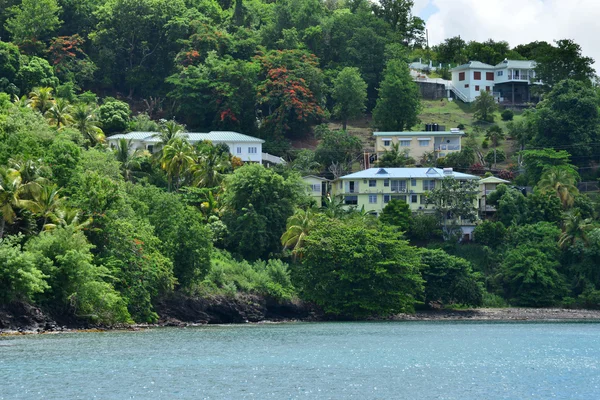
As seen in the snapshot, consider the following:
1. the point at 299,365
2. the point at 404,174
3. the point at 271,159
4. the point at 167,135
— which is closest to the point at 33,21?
the point at 167,135

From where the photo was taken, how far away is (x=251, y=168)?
284 feet

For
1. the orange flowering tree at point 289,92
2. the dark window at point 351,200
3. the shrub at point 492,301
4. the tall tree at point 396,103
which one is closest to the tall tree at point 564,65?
the tall tree at point 396,103

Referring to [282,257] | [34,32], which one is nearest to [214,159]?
[282,257]

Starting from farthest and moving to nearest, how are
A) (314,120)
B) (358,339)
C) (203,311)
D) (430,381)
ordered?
(314,120) → (203,311) → (358,339) → (430,381)

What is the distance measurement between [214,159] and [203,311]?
71.3 feet

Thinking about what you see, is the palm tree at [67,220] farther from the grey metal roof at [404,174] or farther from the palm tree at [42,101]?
the grey metal roof at [404,174]

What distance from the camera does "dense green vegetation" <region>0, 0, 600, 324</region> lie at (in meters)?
67.4

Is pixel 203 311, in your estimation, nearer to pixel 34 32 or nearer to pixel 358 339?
pixel 358 339

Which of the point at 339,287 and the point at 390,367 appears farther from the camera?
the point at 339,287

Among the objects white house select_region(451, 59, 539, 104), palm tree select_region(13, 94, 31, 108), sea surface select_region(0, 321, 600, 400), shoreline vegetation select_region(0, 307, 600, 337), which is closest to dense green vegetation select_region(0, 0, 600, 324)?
palm tree select_region(13, 94, 31, 108)

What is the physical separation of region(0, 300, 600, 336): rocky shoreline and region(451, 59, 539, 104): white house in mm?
58212

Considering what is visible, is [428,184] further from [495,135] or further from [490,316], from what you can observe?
[495,135]

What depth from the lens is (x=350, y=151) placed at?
11225 cm

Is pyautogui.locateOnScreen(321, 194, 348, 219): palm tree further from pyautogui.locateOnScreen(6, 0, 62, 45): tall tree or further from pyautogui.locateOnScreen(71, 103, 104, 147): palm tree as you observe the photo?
pyautogui.locateOnScreen(6, 0, 62, 45): tall tree
